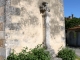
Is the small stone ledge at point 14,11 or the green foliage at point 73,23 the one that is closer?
the small stone ledge at point 14,11

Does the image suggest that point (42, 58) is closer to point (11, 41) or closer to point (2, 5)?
point (11, 41)

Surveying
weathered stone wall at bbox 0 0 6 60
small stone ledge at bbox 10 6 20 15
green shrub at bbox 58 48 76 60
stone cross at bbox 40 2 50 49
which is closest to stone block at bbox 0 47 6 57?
weathered stone wall at bbox 0 0 6 60

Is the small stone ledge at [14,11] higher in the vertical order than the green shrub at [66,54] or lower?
higher

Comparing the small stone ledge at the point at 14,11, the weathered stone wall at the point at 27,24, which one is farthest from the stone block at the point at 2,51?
the small stone ledge at the point at 14,11

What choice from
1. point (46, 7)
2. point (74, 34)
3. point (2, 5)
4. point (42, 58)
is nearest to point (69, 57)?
point (42, 58)

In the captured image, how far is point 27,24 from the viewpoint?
704 cm

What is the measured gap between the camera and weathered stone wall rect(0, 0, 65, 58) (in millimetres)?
6400

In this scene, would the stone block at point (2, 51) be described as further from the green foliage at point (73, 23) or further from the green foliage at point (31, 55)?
the green foliage at point (73, 23)

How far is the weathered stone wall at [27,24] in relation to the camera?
6.40 metres

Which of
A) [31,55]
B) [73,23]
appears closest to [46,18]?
[31,55]

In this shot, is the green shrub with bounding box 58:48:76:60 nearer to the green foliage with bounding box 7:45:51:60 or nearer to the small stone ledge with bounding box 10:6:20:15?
the green foliage with bounding box 7:45:51:60

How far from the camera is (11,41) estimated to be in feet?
21.0

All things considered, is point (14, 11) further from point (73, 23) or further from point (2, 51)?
point (73, 23)

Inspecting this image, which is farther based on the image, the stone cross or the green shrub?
the green shrub
